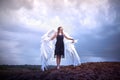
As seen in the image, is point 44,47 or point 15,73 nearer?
point 15,73

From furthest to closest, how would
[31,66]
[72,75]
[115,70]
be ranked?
[31,66]
[115,70]
[72,75]

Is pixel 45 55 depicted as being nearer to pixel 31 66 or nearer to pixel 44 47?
pixel 44 47

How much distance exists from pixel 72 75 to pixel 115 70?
1.30 m

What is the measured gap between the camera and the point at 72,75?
6211mm

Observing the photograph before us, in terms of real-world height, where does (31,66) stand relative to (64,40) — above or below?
below

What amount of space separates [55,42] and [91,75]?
5.50 ft

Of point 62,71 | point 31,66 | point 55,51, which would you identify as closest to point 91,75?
point 62,71

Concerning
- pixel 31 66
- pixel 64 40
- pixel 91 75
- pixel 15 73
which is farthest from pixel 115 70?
pixel 31 66

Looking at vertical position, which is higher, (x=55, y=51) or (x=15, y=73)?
(x=55, y=51)

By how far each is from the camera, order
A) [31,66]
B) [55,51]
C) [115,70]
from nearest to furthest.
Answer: [115,70] → [55,51] → [31,66]

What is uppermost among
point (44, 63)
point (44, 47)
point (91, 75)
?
point (44, 47)

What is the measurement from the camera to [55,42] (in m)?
7.39

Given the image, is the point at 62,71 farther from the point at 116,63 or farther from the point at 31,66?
the point at 31,66

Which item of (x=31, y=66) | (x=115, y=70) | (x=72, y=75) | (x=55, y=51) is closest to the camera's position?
(x=72, y=75)
